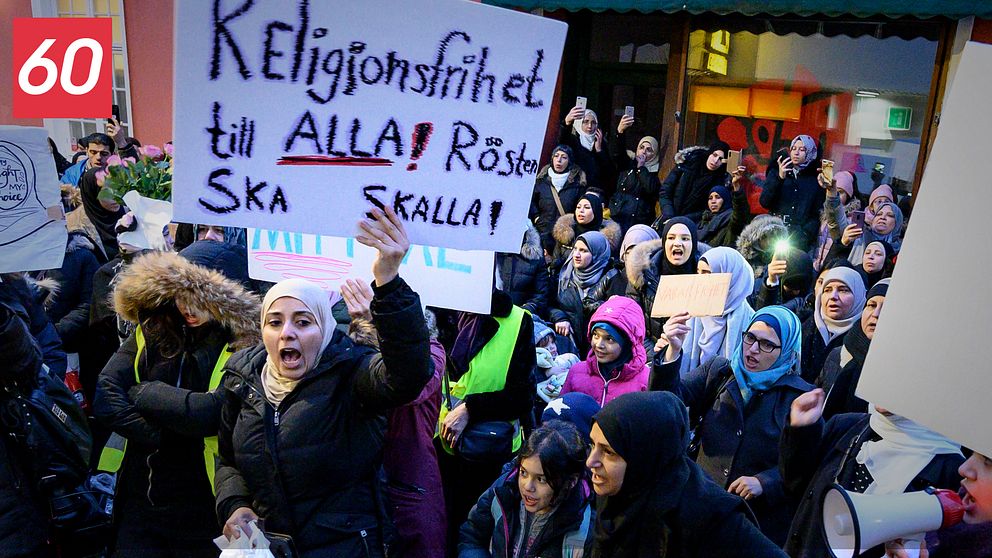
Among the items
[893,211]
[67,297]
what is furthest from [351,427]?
[893,211]

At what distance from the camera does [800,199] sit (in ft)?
27.7

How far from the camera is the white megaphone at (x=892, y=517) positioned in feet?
6.33

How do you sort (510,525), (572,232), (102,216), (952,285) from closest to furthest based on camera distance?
(952,285) < (510,525) < (102,216) < (572,232)

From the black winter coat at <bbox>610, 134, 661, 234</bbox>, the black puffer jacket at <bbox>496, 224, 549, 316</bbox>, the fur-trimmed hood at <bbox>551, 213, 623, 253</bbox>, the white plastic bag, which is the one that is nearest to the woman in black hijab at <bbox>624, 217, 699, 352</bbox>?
the black puffer jacket at <bbox>496, 224, 549, 316</bbox>

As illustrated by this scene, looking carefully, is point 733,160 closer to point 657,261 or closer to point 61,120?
point 657,261

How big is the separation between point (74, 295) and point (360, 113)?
3.78 m

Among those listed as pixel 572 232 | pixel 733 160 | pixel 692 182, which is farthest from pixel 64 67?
pixel 733 160

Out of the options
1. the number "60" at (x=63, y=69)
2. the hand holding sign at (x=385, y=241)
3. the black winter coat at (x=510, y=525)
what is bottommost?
the black winter coat at (x=510, y=525)

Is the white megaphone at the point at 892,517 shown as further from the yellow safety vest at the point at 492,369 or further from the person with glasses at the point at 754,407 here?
the yellow safety vest at the point at 492,369

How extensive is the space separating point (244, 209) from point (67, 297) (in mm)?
3572

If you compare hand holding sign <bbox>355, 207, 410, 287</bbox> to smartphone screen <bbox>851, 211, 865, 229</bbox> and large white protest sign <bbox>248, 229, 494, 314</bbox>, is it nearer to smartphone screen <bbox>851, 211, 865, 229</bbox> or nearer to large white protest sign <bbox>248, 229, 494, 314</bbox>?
large white protest sign <bbox>248, 229, 494, 314</bbox>

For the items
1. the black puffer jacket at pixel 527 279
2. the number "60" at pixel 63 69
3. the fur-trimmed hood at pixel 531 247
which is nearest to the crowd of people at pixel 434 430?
the black puffer jacket at pixel 527 279

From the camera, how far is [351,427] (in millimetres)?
2914

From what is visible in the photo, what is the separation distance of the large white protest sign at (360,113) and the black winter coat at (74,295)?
346cm
